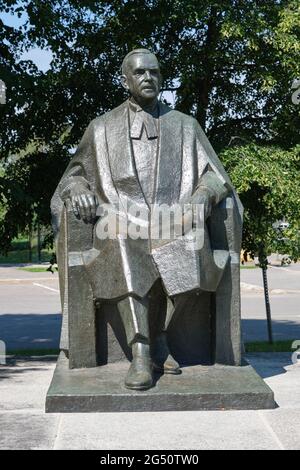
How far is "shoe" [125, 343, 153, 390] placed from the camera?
4953 millimetres

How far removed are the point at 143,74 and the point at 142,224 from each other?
1021 mm

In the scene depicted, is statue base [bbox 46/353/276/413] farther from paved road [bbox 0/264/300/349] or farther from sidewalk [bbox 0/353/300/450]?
paved road [bbox 0/264/300/349]

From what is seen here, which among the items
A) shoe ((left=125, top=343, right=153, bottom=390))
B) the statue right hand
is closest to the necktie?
the statue right hand

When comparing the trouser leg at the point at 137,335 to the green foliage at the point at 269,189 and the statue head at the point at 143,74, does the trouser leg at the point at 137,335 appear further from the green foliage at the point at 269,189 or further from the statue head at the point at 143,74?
the green foliage at the point at 269,189

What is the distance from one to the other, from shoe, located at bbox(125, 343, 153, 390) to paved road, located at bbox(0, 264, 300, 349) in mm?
5576

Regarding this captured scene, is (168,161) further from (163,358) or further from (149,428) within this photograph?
(149,428)

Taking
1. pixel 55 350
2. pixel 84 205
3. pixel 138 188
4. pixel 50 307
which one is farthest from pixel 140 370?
pixel 50 307

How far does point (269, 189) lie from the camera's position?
7.91 meters

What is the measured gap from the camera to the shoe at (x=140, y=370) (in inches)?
195

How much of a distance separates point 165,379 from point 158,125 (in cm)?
169

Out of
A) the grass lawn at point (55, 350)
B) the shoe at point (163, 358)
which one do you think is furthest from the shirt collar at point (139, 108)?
the grass lawn at point (55, 350)

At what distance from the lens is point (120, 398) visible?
4852 millimetres
